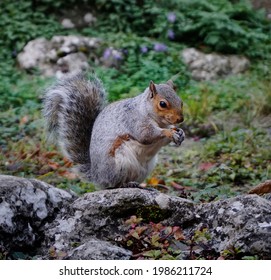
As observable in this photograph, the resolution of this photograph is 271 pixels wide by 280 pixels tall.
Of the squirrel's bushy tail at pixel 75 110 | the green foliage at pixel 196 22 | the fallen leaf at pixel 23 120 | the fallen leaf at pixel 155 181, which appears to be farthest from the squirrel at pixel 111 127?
the green foliage at pixel 196 22

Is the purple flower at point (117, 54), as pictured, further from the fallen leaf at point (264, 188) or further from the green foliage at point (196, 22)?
the fallen leaf at point (264, 188)

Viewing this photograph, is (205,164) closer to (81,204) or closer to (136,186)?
(136,186)

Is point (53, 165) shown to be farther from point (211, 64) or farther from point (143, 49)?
point (211, 64)

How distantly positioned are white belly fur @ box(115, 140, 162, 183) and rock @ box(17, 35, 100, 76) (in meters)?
4.05

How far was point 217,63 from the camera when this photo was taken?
787 centimetres

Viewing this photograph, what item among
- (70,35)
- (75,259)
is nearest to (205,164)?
(75,259)

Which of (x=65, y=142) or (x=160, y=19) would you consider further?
(x=160, y=19)

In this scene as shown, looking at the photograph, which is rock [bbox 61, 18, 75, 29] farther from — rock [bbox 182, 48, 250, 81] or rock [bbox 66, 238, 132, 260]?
rock [bbox 66, 238, 132, 260]

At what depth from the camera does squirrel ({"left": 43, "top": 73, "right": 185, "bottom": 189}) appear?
137 inches

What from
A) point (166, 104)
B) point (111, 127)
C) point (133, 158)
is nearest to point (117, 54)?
Answer: point (111, 127)

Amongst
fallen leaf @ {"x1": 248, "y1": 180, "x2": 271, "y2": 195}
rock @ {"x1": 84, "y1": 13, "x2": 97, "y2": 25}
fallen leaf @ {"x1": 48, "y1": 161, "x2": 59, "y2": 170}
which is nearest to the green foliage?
rock @ {"x1": 84, "y1": 13, "x2": 97, "y2": 25}

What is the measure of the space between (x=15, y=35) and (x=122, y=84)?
5.75 feet

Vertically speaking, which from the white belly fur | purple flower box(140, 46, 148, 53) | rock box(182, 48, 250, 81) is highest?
the white belly fur

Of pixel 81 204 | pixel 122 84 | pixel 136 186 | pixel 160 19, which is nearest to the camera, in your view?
pixel 81 204
